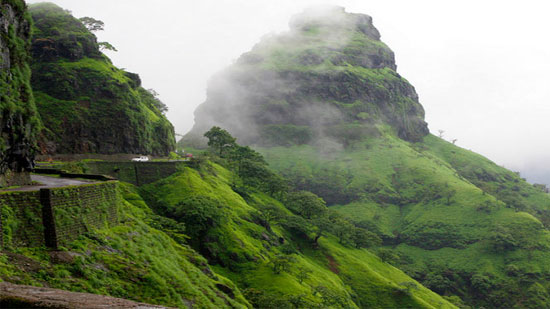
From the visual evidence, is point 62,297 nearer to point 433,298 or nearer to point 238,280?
point 238,280

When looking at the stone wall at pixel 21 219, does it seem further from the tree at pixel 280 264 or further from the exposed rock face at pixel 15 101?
the tree at pixel 280 264

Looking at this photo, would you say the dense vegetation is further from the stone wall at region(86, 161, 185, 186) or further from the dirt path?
the dirt path

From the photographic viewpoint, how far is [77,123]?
65312 millimetres

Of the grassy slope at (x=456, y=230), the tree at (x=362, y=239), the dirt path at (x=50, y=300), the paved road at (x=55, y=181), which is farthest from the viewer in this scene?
the grassy slope at (x=456, y=230)

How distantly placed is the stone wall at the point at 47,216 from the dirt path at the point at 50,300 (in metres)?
11.9

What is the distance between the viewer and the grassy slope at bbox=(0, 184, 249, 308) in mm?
17578

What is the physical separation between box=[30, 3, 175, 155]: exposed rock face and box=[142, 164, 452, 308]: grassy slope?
50.1ft

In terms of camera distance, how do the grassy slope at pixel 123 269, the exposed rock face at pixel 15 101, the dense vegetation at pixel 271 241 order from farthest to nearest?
the dense vegetation at pixel 271 241
the exposed rock face at pixel 15 101
the grassy slope at pixel 123 269

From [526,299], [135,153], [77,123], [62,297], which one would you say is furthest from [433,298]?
[62,297]

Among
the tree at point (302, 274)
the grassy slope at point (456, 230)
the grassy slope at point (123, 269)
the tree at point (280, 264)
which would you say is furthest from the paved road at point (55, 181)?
the grassy slope at point (456, 230)

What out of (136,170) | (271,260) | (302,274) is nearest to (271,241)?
(271,260)

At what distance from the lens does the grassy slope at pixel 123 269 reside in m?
17.6

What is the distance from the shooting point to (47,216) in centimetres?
2006

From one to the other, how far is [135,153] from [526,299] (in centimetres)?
12506
